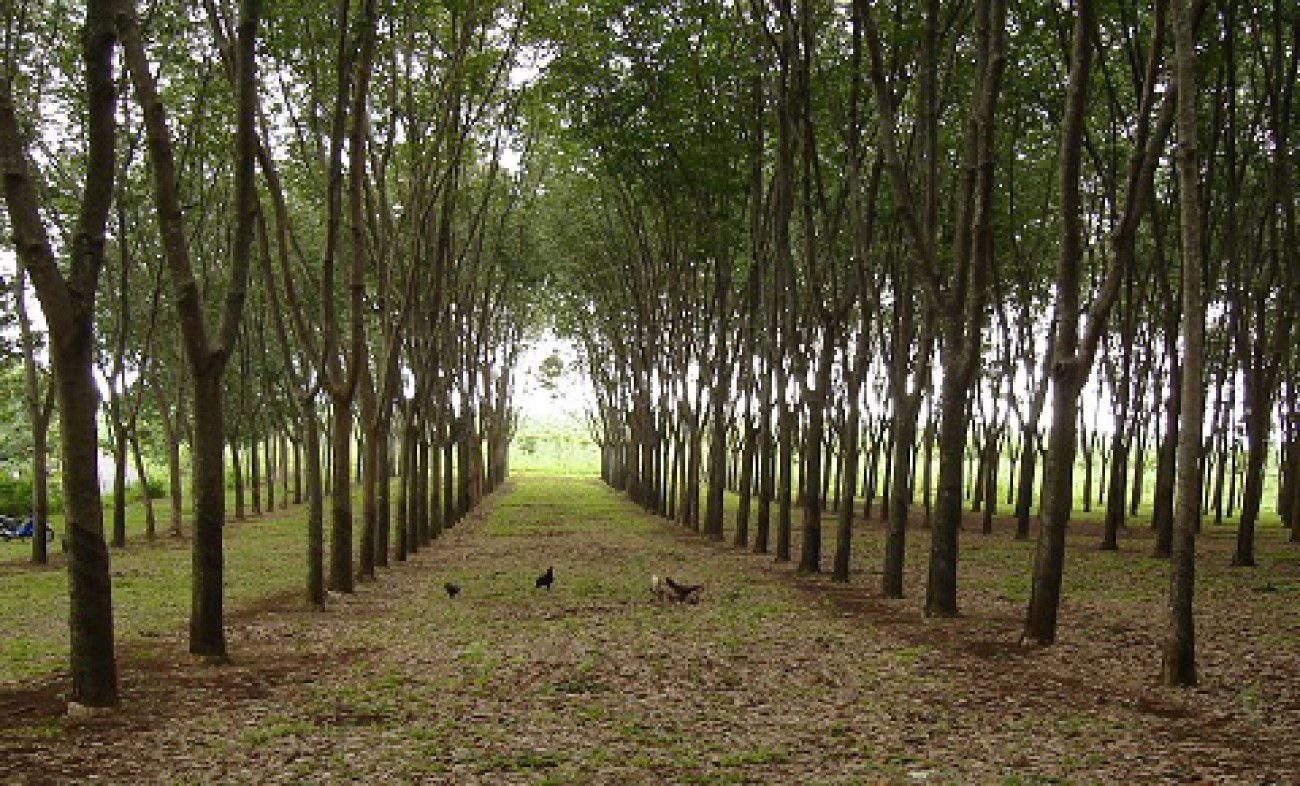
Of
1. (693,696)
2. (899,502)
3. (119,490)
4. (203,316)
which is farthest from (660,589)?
(119,490)

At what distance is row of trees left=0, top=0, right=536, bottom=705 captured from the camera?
9172mm

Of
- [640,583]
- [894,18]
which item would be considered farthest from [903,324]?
[640,583]

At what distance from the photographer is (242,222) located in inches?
476

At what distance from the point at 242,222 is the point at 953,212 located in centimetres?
1780

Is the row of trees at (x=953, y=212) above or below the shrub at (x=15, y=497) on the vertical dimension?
above

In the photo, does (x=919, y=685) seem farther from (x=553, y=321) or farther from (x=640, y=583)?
(x=553, y=321)

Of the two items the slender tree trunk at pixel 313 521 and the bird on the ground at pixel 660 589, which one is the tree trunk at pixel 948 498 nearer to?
the bird on the ground at pixel 660 589

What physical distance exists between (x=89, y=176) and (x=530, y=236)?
32623 mm

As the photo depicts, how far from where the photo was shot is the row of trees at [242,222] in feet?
30.1

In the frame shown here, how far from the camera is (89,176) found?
9125 millimetres

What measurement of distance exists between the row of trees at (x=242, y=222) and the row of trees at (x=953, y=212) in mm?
4271

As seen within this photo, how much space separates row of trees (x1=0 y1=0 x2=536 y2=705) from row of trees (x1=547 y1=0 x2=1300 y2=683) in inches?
168

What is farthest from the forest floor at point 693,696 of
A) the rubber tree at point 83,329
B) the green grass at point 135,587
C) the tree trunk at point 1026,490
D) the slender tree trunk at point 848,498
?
the tree trunk at point 1026,490

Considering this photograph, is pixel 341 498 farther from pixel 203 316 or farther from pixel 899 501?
pixel 899 501
